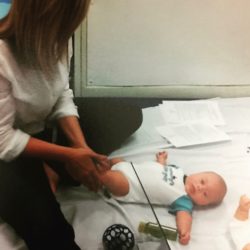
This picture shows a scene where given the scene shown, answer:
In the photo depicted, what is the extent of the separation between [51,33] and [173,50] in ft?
3.06

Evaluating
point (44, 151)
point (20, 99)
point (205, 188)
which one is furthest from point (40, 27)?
point (205, 188)

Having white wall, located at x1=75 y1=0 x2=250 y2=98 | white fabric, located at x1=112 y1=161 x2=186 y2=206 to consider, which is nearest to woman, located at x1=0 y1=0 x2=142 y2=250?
white fabric, located at x1=112 y1=161 x2=186 y2=206

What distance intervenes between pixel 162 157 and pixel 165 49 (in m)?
0.57

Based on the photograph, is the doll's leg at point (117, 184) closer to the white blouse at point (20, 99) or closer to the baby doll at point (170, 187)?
the baby doll at point (170, 187)

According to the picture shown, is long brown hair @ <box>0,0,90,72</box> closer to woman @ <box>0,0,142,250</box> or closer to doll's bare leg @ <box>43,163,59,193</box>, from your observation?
woman @ <box>0,0,142,250</box>

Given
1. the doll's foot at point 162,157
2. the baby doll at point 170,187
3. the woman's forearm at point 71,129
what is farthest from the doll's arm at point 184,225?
the woman's forearm at point 71,129

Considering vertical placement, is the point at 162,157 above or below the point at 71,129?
below

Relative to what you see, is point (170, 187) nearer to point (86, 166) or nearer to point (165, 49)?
point (86, 166)

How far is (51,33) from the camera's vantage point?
84cm

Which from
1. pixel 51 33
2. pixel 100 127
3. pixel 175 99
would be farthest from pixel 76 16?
pixel 175 99

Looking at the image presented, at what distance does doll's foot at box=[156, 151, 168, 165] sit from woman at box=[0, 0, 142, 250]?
0.84 ft

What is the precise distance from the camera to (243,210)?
112 cm

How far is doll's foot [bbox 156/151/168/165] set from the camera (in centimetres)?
128

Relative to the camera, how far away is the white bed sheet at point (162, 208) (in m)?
1.01
